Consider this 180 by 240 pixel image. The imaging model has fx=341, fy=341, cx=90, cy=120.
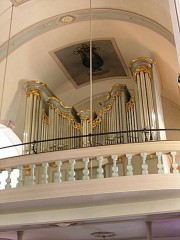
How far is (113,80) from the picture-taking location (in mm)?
8680

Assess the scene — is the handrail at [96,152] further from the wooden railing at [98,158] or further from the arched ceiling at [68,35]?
the arched ceiling at [68,35]

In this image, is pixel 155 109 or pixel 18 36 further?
pixel 18 36

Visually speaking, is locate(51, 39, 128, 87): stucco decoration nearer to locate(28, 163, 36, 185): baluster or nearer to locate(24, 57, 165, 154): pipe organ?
locate(24, 57, 165, 154): pipe organ

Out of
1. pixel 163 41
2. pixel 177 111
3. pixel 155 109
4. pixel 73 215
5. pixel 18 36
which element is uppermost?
pixel 18 36

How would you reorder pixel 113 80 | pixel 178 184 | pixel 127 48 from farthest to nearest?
1. pixel 113 80
2. pixel 127 48
3. pixel 178 184

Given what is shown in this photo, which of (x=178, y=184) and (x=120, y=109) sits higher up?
(x=120, y=109)

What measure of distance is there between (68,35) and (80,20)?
464 millimetres

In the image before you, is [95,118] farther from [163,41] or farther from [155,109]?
[163,41]

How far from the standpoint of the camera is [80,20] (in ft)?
23.0

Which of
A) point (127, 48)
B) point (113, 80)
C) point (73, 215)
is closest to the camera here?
point (73, 215)

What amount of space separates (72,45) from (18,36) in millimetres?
1200

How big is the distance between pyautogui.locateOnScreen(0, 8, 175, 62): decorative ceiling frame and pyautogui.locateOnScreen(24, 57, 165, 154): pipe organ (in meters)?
0.74

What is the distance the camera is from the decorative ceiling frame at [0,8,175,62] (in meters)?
6.46

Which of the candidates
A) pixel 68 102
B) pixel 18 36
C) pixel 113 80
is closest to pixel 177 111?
pixel 113 80
